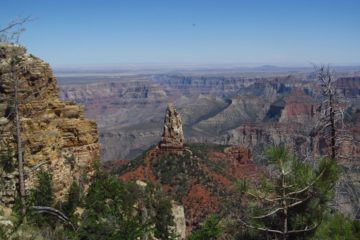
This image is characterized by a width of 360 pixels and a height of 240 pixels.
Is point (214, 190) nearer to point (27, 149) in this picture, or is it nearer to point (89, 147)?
point (89, 147)

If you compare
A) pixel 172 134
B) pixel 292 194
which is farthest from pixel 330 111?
pixel 172 134

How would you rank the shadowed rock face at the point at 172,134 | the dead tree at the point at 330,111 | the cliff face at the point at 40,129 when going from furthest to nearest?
1. the shadowed rock face at the point at 172,134
2. the cliff face at the point at 40,129
3. the dead tree at the point at 330,111

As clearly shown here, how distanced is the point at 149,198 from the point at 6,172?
20735 mm

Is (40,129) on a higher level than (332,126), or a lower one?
lower

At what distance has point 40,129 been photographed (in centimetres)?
2177

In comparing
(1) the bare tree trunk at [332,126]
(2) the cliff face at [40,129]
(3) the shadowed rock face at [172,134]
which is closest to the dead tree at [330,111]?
(1) the bare tree trunk at [332,126]

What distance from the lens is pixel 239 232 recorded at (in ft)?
48.6

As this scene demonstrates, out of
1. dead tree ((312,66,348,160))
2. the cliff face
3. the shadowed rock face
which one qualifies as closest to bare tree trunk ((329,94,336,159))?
dead tree ((312,66,348,160))

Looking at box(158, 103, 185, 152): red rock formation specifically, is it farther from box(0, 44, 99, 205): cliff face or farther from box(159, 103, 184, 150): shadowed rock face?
box(0, 44, 99, 205): cliff face

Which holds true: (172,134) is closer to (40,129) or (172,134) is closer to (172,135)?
(172,135)

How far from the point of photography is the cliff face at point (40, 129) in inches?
734

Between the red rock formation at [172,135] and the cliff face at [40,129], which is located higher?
the cliff face at [40,129]

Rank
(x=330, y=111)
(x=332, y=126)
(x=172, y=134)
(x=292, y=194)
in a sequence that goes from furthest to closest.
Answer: (x=172, y=134), (x=332, y=126), (x=330, y=111), (x=292, y=194)

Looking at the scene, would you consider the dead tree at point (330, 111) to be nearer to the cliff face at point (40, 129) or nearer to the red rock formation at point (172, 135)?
the cliff face at point (40, 129)
